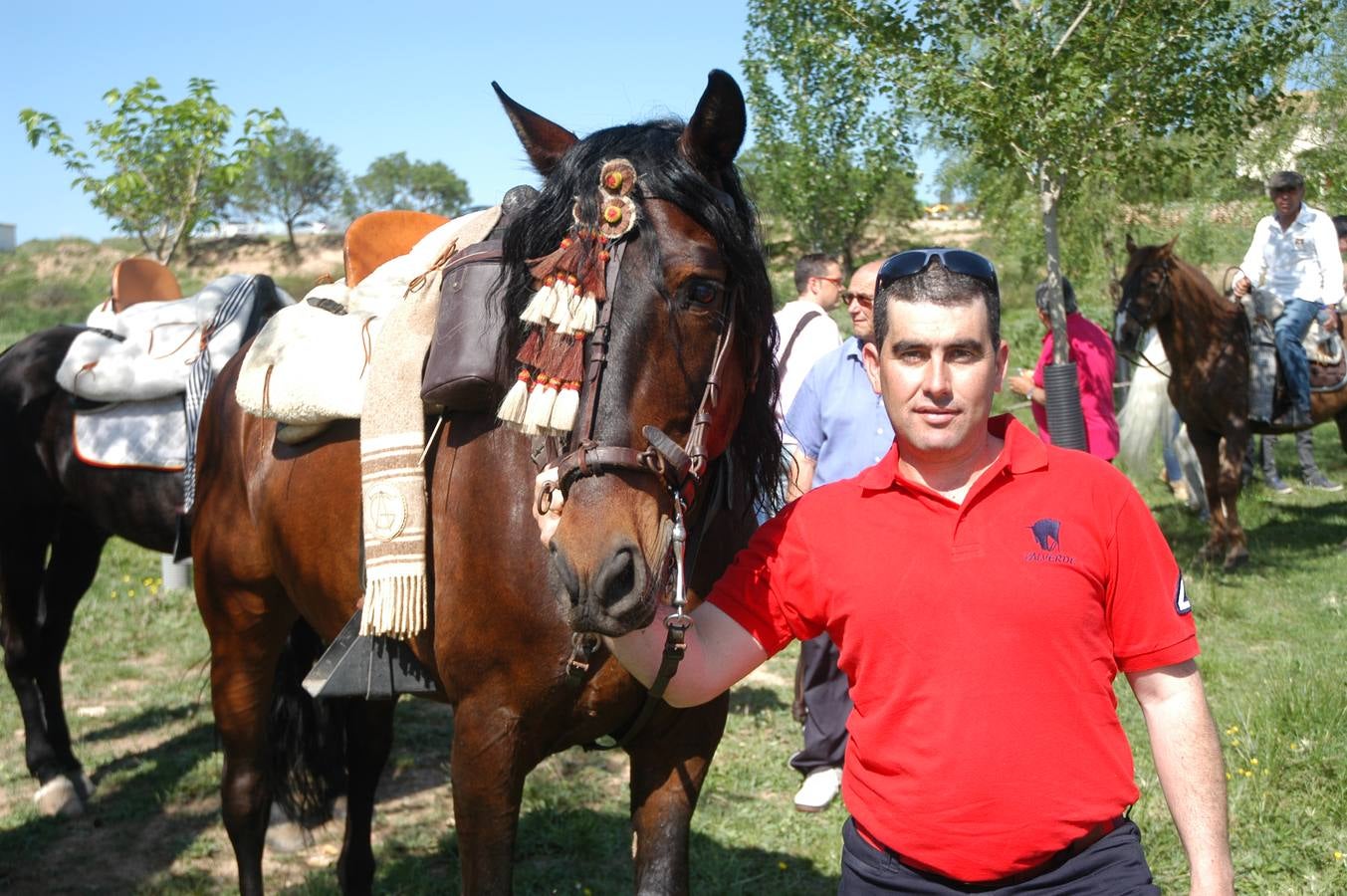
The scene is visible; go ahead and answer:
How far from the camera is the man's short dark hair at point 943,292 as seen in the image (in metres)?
1.88

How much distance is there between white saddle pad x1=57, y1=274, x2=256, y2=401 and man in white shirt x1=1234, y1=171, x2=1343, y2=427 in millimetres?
8149

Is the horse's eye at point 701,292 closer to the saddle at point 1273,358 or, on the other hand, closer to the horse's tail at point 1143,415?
the saddle at point 1273,358

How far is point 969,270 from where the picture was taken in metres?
1.90

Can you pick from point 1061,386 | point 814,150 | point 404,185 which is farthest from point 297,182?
point 1061,386

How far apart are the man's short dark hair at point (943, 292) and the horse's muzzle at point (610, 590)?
24.6 inches

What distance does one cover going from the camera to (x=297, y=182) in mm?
51812

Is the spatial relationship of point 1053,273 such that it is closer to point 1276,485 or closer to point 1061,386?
point 1061,386

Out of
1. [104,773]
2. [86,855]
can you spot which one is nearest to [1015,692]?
[86,855]

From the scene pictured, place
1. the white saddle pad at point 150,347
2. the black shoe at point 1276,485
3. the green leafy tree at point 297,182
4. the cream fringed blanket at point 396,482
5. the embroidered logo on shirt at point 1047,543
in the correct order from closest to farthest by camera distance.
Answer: the embroidered logo on shirt at point 1047,543 → the cream fringed blanket at point 396,482 → the white saddle pad at point 150,347 → the black shoe at point 1276,485 → the green leafy tree at point 297,182

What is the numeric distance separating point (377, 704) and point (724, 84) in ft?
9.80

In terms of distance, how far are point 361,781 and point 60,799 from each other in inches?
70.6

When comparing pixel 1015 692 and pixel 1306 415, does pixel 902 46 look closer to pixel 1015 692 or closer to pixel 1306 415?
pixel 1306 415

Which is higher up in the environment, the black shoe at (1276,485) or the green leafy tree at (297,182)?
the green leafy tree at (297,182)

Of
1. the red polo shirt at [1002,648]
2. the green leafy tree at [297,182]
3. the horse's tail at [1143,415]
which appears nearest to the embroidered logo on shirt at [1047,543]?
the red polo shirt at [1002,648]
